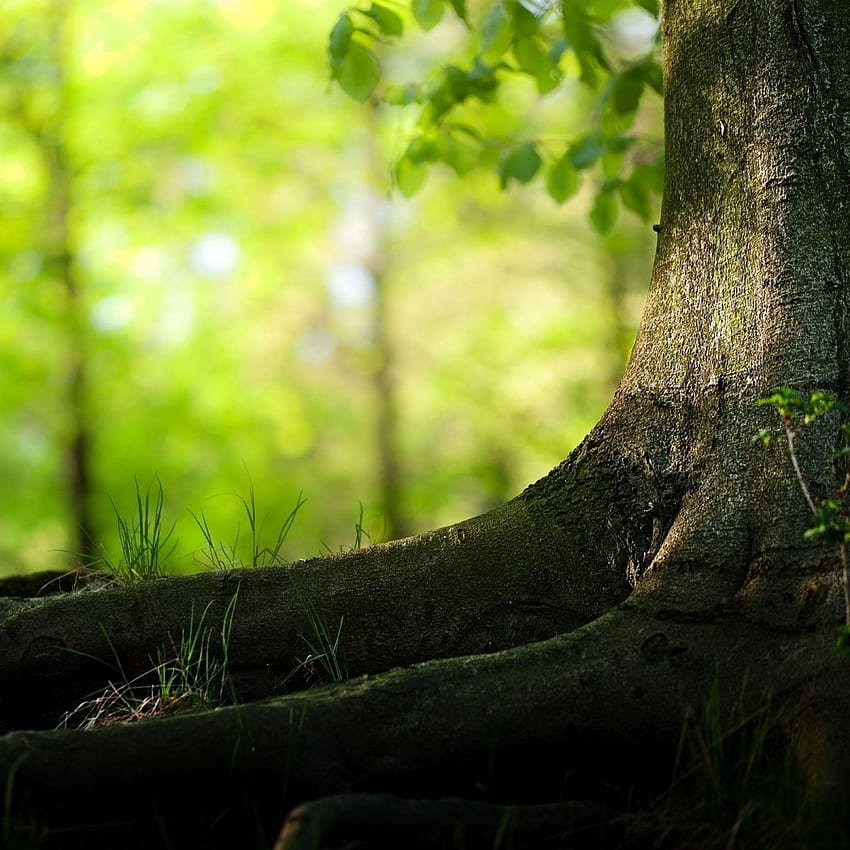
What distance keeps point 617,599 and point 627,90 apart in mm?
2338

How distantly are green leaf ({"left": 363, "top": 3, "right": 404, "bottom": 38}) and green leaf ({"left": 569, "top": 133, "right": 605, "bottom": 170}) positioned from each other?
888 millimetres

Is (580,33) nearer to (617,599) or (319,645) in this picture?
(617,599)

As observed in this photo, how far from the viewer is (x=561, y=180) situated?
3.62 meters

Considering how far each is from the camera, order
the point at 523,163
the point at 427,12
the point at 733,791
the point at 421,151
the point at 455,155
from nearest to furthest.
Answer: the point at 733,791 → the point at 427,12 → the point at 523,163 → the point at 421,151 → the point at 455,155

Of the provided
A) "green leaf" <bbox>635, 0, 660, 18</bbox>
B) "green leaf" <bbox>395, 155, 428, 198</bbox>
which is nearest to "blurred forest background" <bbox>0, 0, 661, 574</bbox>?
"green leaf" <bbox>395, 155, 428, 198</bbox>

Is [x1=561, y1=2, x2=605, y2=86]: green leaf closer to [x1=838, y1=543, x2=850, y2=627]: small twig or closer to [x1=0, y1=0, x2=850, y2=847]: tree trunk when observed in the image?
Answer: [x1=0, y1=0, x2=850, y2=847]: tree trunk

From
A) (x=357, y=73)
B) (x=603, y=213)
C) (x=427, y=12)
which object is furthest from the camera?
(x=603, y=213)

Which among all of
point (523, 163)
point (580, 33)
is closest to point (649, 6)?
point (580, 33)

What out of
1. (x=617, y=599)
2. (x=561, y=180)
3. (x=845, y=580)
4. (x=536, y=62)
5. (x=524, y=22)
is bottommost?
(x=617, y=599)

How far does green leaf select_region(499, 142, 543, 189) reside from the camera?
339cm

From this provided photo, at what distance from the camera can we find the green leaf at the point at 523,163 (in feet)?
11.1

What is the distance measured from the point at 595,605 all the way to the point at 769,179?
113cm

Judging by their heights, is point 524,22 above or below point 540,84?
above

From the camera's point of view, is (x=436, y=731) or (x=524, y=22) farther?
(x=524, y=22)
